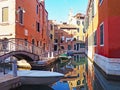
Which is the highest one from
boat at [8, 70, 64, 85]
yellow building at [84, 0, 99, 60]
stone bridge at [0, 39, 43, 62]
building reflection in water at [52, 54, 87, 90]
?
yellow building at [84, 0, 99, 60]

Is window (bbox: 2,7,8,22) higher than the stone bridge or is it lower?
higher

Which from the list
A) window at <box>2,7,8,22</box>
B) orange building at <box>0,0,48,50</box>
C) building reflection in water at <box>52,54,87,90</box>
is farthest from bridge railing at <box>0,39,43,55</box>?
building reflection in water at <box>52,54,87,90</box>

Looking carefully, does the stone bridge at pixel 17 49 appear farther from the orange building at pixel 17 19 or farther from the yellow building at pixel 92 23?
the yellow building at pixel 92 23

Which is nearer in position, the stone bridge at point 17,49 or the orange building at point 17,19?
the stone bridge at point 17,49

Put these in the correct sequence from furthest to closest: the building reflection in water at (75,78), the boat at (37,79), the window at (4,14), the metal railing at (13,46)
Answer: the window at (4,14)
the metal railing at (13,46)
the building reflection in water at (75,78)
the boat at (37,79)

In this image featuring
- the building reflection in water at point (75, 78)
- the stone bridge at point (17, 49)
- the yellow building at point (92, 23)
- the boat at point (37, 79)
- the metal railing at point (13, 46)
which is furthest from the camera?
the yellow building at point (92, 23)

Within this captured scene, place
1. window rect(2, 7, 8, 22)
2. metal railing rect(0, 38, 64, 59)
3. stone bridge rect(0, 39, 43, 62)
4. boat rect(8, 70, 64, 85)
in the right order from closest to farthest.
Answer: boat rect(8, 70, 64, 85) → stone bridge rect(0, 39, 43, 62) → metal railing rect(0, 38, 64, 59) → window rect(2, 7, 8, 22)

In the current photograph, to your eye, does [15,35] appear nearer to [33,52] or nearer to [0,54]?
[33,52]

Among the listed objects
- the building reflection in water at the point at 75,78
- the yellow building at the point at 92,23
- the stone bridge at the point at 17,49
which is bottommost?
the building reflection in water at the point at 75,78

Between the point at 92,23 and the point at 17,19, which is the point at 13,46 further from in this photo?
the point at 92,23

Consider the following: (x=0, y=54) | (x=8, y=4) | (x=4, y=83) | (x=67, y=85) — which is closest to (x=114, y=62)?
(x=67, y=85)

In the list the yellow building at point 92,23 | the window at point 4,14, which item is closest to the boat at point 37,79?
the yellow building at point 92,23

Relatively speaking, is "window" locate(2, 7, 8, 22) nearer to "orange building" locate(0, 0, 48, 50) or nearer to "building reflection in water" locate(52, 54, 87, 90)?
"orange building" locate(0, 0, 48, 50)

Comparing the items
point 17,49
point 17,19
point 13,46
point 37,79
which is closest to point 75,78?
point 37,79
